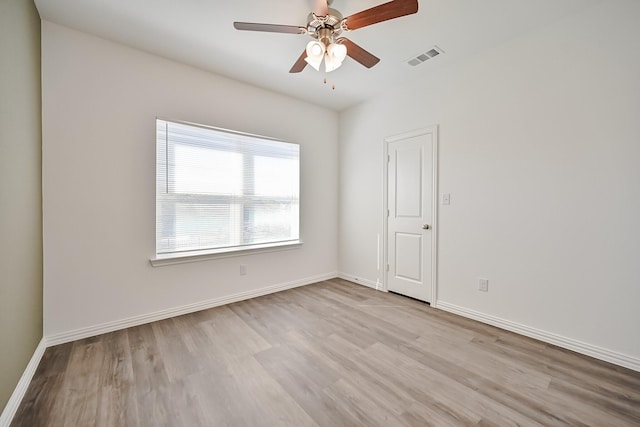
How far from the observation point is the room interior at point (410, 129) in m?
1.90

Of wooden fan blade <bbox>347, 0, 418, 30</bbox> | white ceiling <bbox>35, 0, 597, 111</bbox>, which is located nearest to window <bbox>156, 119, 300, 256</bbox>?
white ceiling <bbox>35, 0, 597, 111</bbox>

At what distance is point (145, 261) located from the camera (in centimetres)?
262

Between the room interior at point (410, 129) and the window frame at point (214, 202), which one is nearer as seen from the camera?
the room interior at point (410, 129)

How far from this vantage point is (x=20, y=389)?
61.7 inches

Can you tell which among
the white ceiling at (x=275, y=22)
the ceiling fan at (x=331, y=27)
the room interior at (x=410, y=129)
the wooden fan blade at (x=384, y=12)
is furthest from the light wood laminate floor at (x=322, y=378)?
the white ceiling at (x=275, y=22)

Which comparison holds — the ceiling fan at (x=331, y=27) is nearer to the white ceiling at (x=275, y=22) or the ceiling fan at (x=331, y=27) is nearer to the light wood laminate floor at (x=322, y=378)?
the white ceiling at (x=275, y=22)

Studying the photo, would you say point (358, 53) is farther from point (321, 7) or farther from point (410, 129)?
point (410, 129)

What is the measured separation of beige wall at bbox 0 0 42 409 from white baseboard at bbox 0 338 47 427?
0.14 ft

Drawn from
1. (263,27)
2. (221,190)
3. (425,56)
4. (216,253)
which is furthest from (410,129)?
(216,253)

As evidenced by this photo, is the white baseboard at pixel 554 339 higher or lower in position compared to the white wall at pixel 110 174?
lower

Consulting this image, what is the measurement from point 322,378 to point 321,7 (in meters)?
2.53

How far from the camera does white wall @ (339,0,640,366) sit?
76.1 inches

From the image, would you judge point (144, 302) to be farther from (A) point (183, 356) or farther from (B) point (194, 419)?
(B) point (194, 419)

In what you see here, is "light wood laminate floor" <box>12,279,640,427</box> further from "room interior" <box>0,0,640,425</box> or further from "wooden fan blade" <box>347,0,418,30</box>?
"wooden fan blade" <box>347,0,418,30</box>
